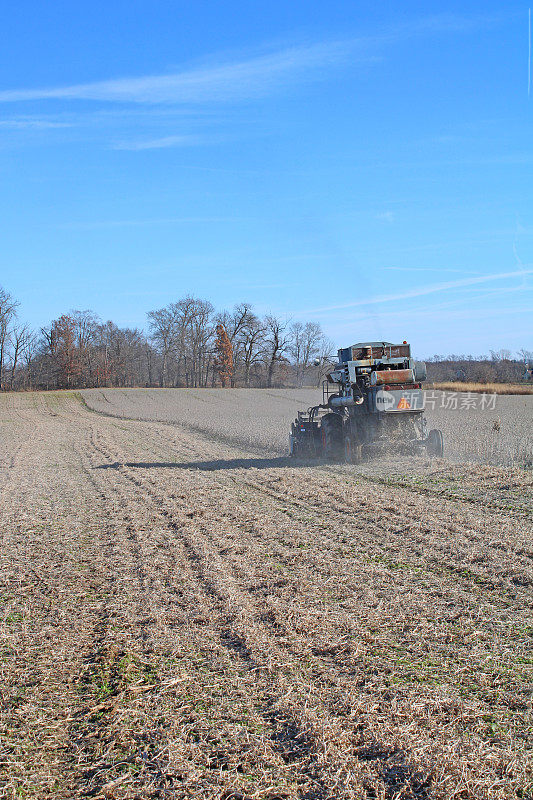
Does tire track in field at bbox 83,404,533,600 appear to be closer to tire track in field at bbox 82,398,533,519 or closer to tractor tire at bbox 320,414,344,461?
tire track in field at bbox 82,398,533,519

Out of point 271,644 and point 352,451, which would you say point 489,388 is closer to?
point 352,451

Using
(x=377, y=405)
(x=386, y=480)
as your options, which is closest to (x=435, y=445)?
(x=377, y=405)

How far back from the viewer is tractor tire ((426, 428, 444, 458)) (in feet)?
48.5

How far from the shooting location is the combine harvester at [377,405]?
13.9 meters

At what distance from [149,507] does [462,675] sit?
7219mm

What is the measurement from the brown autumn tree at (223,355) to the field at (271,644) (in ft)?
225

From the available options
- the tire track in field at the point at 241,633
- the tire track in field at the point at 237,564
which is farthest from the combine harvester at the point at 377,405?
the tire track in field at the point at 241,633

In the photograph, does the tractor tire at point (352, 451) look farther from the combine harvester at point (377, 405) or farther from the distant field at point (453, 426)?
the distant field at point (453, 426)

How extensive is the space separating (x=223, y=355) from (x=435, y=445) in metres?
66.2

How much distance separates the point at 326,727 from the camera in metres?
3.65

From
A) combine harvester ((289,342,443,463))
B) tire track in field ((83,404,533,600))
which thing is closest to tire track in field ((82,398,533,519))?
tire track in field ((83,404,533,600))

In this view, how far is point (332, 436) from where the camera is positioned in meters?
15.6

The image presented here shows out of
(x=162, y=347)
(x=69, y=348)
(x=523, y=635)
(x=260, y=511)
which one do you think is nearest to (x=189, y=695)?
(x=523, y=635)

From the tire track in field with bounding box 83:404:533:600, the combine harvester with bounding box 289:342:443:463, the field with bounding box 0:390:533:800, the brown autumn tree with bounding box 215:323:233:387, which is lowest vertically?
the field with bounding box 0:390:533:800
